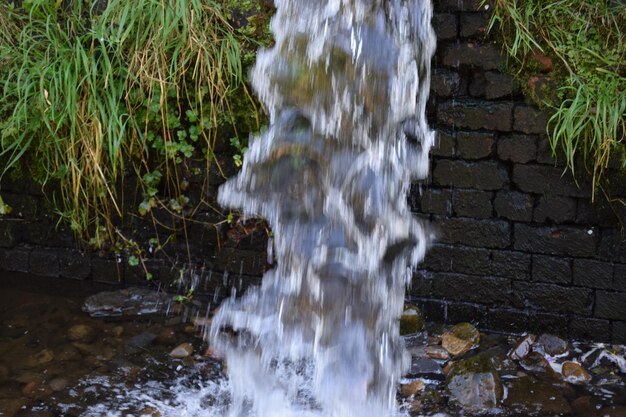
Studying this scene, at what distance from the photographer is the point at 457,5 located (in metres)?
3.37

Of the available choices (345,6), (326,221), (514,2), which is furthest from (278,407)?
(514,2)

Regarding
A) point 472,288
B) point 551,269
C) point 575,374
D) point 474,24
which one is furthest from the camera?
point 472,288

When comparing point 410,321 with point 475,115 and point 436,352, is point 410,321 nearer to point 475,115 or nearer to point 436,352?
point 436,352

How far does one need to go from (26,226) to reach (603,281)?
8.20ft

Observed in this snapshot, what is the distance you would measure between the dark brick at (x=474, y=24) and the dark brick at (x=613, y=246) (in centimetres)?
93

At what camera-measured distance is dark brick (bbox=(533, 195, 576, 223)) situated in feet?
11.1

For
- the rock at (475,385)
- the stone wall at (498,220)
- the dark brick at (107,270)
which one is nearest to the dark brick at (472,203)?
the stone wall at (498,220)

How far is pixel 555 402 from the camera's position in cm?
307

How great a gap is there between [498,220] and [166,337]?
1440 millimetres

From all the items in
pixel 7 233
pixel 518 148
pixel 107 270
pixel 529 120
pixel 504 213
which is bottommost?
pixel 107 270

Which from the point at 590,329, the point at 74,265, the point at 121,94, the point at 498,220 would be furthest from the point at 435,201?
the point at 74,265

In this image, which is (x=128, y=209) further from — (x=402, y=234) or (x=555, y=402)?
(x=555, y=402)

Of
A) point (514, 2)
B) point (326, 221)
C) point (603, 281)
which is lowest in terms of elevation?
point (603, 281)

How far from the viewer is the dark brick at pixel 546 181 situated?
337 cm
